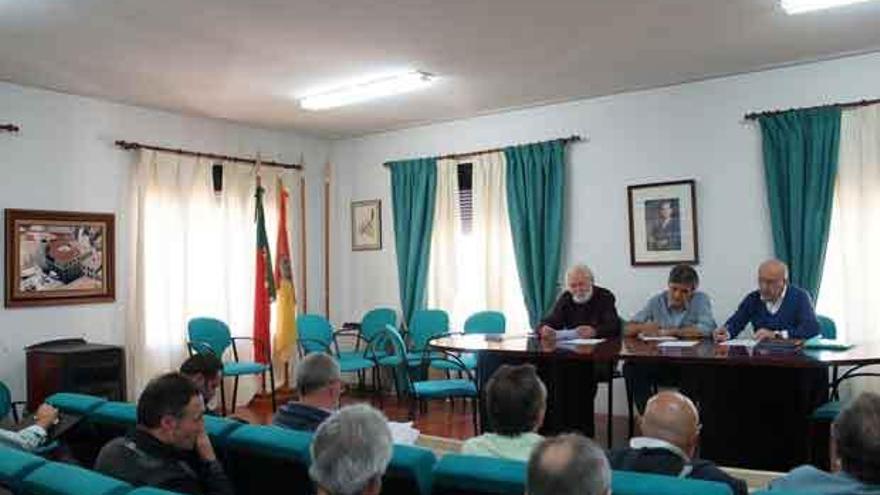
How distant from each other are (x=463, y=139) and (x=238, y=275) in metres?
2.47

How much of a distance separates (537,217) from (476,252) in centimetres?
74

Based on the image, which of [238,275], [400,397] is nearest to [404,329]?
[400,397]

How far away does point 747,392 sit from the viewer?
13.4 ft

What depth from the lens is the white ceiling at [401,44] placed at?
426 centimetres

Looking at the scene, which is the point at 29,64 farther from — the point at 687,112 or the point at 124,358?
the point at 687,112

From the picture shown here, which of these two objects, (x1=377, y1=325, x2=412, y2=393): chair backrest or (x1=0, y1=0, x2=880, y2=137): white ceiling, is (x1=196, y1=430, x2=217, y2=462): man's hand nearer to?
(x1=0, y1=0, x2=880, y2=137): white ceiling

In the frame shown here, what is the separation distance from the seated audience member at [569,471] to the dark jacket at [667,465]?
1.80 feet

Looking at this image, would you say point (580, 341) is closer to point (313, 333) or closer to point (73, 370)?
point (313, 333)

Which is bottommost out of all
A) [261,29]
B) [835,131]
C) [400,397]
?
[400,397]

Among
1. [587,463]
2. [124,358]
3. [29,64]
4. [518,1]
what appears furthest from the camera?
[124,358]

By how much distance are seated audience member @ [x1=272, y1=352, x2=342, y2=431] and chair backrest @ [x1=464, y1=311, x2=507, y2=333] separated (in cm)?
365

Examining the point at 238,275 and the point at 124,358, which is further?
the point at 238,275

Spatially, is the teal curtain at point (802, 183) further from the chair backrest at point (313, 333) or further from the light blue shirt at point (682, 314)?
the chair backrest at point (313, 333)

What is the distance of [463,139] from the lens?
730 centimetres
